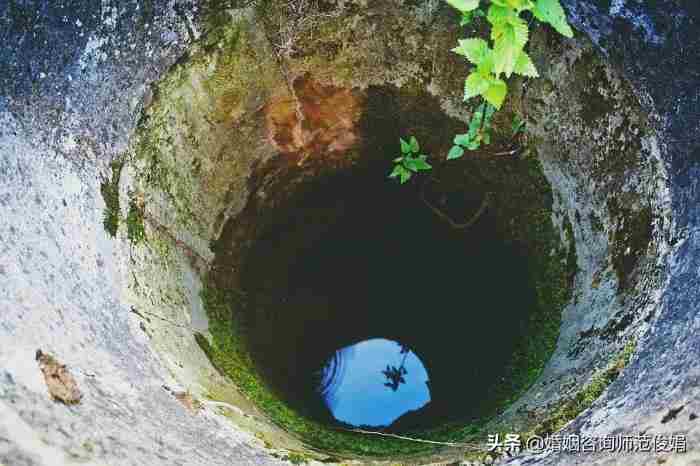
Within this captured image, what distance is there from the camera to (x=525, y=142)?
301 centimetres

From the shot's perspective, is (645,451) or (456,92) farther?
(456,92)

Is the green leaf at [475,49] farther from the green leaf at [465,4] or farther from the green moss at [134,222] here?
the green moss at [134,222]

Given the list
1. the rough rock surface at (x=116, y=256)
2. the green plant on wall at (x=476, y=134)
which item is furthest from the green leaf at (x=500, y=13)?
the green plant on wall at (x=476, y=134)

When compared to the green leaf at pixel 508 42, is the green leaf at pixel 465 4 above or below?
below

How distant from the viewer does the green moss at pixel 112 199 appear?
2.24 metres

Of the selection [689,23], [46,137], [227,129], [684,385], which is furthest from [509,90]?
[46,137]

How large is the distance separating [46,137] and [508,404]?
2055 mm

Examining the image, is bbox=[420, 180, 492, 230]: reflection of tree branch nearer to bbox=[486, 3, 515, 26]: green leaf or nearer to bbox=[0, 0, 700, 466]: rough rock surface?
bbox=[0, 0, 700, 466]: rough rock surface

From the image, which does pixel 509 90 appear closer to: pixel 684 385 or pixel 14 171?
pixel 684 385

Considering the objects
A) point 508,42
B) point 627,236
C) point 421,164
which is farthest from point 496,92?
point 421,164

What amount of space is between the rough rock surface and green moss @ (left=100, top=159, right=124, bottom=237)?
1.7 inches

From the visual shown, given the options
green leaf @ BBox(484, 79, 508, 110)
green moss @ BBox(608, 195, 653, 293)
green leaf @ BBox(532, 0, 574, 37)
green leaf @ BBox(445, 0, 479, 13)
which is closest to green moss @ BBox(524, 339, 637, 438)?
green moss @ BBox(608, 195, 653, 293)

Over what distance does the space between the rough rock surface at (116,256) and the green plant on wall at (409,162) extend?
3.32 feet

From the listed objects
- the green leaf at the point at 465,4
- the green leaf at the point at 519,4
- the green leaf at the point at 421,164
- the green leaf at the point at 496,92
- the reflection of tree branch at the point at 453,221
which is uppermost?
the green leaf at the point at 421,164
